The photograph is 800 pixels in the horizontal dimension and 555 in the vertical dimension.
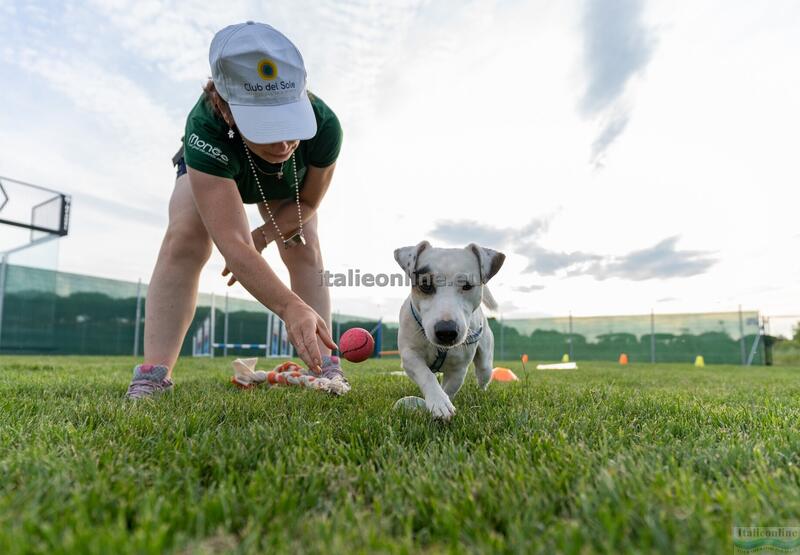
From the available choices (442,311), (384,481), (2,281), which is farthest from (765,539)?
(2,281)

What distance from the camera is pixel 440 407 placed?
215cm

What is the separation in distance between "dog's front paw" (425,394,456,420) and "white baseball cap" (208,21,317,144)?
1310 mm

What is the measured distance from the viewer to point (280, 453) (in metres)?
1.49

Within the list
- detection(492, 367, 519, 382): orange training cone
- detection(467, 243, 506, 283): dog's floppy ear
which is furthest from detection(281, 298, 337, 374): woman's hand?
detection(492, 367, 519, 382): orange training cone

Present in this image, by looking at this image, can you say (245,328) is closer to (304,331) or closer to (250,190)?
(250,190)

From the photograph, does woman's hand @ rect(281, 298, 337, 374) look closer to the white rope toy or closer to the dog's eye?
the dog's eye

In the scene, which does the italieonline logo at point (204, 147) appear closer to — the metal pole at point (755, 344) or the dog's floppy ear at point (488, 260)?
the dog's floppy ear at point (488, 260)

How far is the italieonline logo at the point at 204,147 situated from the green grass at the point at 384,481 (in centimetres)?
120

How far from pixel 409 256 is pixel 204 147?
4.08ft

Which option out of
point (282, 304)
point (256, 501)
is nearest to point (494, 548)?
point (256, 501)

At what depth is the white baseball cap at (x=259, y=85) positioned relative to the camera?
209cm

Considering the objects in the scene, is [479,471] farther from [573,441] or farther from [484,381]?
[484,381]

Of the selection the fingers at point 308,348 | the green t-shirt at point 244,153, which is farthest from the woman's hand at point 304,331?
the green t-shirt at point 244,153

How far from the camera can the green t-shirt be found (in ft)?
7.68
